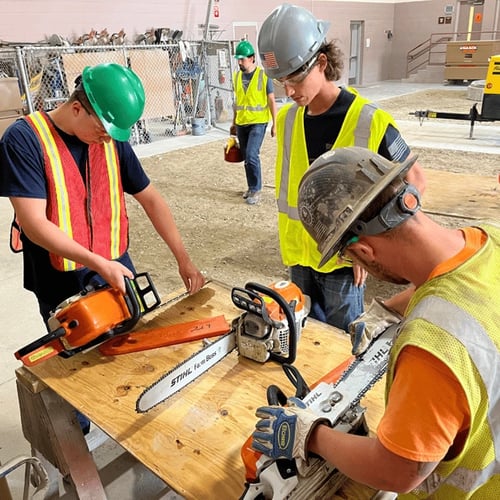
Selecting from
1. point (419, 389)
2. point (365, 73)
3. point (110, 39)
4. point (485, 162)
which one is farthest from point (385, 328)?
point (365, 73)

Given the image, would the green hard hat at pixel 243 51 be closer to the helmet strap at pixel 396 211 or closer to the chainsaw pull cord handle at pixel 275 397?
the chainsaw pull cord handle at pixel 275 397

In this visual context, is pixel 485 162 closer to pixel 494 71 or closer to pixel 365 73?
pixel 494 71

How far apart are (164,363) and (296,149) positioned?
3.99ft

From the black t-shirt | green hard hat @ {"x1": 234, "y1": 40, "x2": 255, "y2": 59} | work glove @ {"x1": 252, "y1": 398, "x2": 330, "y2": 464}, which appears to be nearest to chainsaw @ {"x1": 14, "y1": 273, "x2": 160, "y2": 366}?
work glove @ {"x1": 252, "y1": 398, "x2": 330, "y2": 464}

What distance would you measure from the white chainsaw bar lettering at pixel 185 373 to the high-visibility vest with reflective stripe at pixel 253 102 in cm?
538

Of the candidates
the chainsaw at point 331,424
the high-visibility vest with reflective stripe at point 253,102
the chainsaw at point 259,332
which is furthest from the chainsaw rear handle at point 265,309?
the high-visibility vest with reflective stripe at point 253,102

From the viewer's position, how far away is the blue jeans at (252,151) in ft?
22.5

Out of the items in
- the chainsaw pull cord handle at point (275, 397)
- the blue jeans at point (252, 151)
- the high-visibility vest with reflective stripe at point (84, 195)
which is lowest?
the blue jeans at point (252, 151)

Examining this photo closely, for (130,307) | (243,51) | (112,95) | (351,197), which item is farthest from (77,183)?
(243,51)

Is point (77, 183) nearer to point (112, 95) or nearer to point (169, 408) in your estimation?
point (112, 95)

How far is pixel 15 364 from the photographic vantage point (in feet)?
11.6

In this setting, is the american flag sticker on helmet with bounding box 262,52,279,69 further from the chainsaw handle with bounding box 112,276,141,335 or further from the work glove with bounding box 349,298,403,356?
the work glove with bounding box 349,298,403,356

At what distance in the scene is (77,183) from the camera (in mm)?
2162

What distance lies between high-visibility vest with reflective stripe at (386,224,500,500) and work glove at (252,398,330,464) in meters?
0.27
